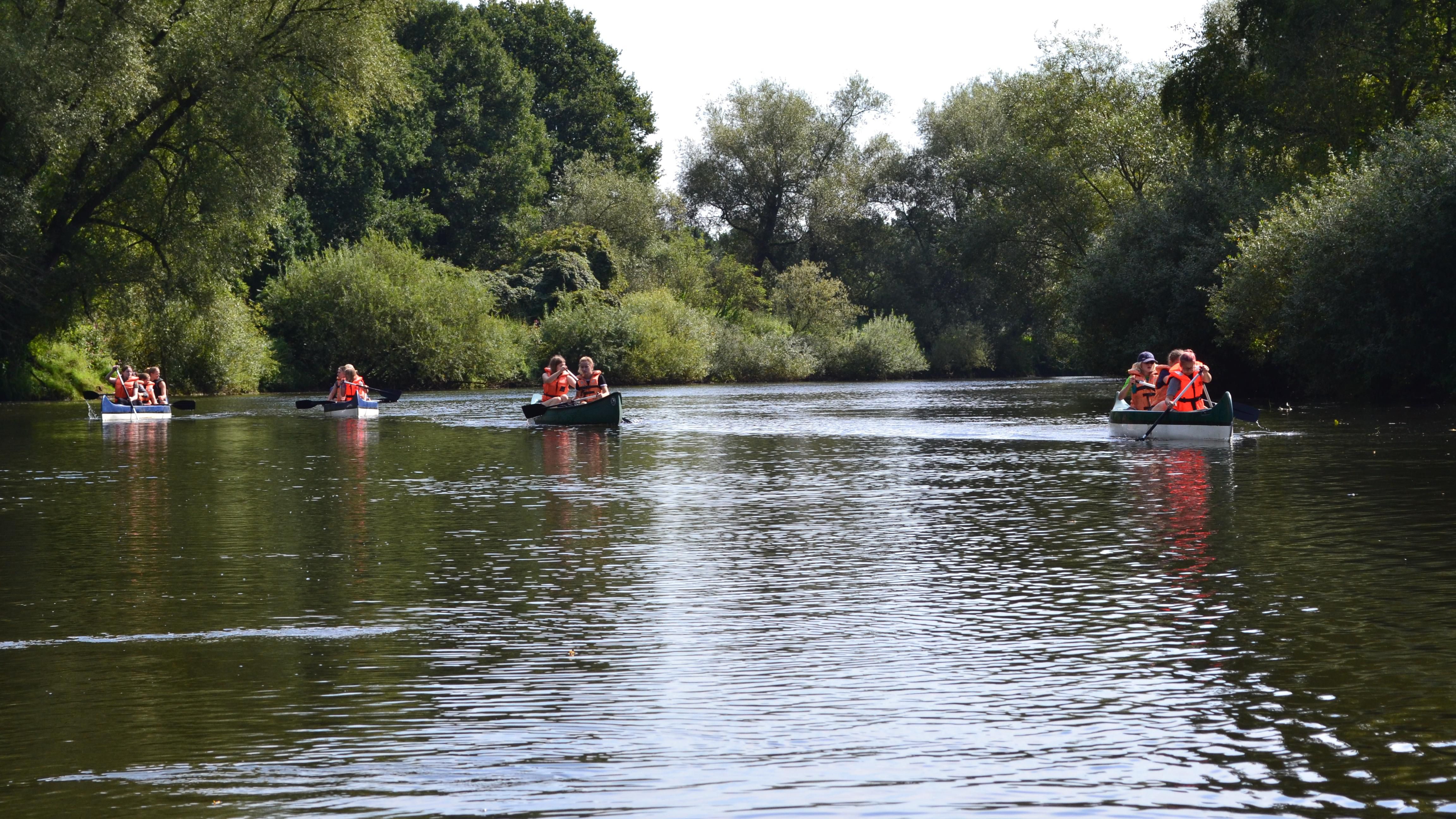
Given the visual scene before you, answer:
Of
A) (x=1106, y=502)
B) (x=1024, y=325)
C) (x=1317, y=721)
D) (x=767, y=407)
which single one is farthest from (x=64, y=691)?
(x=1024, y=325)

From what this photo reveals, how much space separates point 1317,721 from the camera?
6133mm

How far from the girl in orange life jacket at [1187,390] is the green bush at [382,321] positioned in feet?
129

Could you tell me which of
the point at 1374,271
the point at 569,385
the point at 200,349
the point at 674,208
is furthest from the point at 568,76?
the point at 1374,271

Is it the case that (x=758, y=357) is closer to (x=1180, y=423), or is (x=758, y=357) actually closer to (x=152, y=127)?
(x=152, y=127)

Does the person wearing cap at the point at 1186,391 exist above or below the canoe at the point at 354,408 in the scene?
above

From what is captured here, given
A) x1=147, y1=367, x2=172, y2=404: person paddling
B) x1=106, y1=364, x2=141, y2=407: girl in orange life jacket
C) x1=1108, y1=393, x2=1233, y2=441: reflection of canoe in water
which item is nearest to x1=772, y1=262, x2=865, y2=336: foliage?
x1=147, y1=367, x2=172, y2=404: person paddling

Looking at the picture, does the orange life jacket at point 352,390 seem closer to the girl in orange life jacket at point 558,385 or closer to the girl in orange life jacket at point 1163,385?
the girl in orange life jacket at point 558,385

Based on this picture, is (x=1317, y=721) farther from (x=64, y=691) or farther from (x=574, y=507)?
(x=574, y=507)

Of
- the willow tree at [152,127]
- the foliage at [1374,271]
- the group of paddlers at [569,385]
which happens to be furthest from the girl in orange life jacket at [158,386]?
the foliage at [1374,271]

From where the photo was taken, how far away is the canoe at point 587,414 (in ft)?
101

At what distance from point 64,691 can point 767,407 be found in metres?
34.9

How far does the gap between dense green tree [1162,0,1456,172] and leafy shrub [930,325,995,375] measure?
Result: 3665 centimetres

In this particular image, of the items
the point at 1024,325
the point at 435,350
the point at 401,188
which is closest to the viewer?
the point at 435,350

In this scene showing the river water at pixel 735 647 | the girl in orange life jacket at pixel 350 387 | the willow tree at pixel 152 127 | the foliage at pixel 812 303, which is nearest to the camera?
the river water at pixel 735 647
